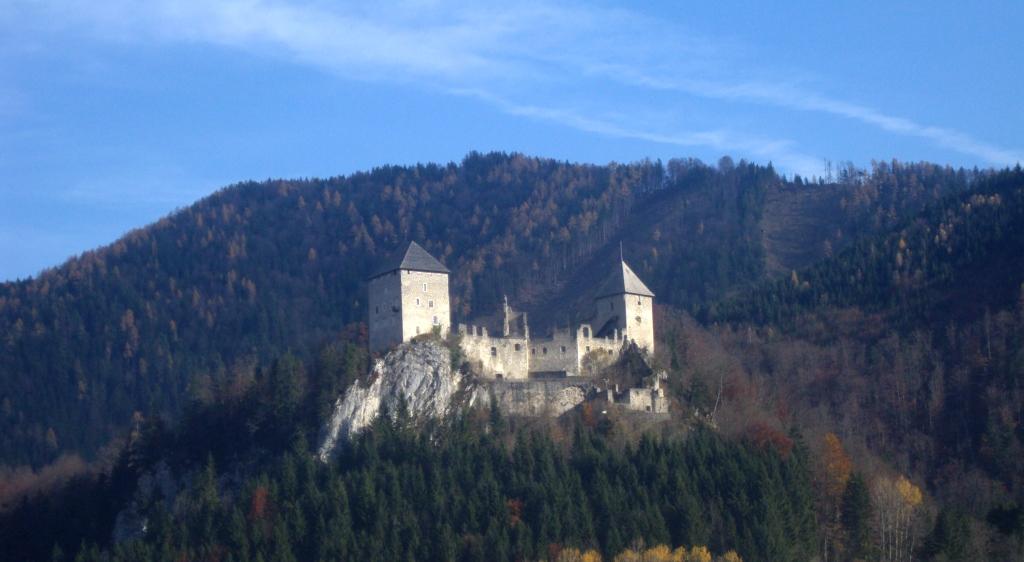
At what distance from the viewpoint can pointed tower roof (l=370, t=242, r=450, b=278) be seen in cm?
6912

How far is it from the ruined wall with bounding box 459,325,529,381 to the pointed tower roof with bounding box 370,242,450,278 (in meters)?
3.16

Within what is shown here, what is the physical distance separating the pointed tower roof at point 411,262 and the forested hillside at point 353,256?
42809mm

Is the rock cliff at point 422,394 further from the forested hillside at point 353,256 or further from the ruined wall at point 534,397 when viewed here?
the forested hillside at point 353,256

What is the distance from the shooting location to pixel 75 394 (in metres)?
122

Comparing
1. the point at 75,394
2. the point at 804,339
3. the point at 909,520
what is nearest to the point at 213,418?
the point at 909,520

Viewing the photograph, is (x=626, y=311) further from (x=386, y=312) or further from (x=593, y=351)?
(x=386, y=312)

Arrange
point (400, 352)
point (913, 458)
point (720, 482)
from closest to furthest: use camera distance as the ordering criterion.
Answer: point (720, 482)
point (400, 352)
point (913, 458)

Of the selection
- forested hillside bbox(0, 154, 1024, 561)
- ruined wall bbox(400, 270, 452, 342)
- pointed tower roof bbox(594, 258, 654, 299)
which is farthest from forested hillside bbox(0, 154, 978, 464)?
ruined wall bbox(400, 270, 452, 342)

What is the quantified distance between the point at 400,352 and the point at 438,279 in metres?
4.36

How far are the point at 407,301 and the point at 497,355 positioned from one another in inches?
184

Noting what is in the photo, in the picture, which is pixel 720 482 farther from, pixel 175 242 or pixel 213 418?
pixel 175 242

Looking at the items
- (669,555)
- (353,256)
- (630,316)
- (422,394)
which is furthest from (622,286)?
(353,256)

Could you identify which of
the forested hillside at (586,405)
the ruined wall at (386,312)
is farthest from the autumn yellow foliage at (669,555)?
the ruined wall at (386,312)

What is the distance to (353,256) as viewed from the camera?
148000mm
